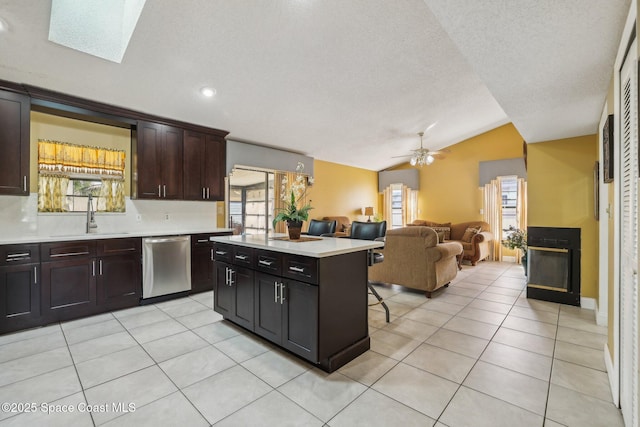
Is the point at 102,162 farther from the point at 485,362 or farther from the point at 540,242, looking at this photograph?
the point at 540,242

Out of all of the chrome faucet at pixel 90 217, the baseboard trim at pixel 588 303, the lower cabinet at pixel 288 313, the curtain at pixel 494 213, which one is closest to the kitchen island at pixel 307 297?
the lower cabinet at pixel 288 313

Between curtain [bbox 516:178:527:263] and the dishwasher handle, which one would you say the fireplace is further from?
the dishwasher handle

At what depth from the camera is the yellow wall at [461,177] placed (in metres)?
7.04

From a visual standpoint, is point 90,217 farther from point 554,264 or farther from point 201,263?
point 554,264

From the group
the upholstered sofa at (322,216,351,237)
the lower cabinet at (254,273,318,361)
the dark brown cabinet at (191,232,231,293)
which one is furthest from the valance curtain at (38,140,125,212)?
the upholstered sofa at (322,216,351,237)

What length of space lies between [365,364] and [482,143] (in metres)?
7.05

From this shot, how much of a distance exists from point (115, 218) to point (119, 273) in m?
0.86

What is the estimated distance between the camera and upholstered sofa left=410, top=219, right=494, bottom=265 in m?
6.22

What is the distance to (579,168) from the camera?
12.0 ft

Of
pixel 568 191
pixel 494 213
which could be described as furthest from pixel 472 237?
pixel 568 191

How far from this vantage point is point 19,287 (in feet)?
9.36

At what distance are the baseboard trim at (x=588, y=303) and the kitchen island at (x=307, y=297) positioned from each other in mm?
3108

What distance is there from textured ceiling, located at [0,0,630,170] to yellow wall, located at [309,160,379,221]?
8.58 ft

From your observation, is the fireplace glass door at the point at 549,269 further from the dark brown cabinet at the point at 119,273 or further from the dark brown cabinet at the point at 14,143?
the dark brown cabinet at the point at 14,143
